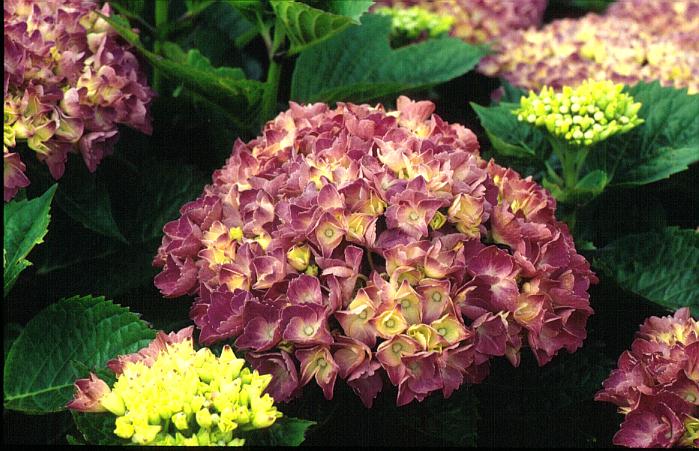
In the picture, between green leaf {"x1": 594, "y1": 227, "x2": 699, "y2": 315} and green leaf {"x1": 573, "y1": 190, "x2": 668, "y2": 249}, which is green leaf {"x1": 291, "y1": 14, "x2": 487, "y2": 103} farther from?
green leaf {"x1": 594, "y1": 227, "x2": 699, "y2": 315}

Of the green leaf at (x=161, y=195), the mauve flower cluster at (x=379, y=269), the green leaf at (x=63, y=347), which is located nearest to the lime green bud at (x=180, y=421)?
the mauve flower cluster at (x=379, y=269)

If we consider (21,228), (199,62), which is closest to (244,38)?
(199,62)

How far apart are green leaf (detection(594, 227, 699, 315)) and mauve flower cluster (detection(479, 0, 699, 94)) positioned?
37cm

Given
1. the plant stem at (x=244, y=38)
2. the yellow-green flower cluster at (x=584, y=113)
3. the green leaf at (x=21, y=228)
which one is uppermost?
the yellow-green flower cluster at (x=584, y=113)

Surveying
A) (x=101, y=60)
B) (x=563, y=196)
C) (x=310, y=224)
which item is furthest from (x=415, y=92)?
(x=310, y=224)

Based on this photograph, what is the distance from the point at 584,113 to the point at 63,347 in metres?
0.82

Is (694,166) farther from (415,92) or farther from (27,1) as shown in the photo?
(27,1)

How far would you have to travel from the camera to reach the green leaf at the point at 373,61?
5.08 ft

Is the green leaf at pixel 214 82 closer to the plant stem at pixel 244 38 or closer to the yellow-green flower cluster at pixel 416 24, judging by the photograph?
the plant stem at pixel 244 38

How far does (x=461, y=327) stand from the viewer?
2.93ft

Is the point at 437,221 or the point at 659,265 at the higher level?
the point at 437,221

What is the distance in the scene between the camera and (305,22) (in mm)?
1276

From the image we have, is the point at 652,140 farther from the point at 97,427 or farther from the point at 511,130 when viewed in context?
the point at 97,427

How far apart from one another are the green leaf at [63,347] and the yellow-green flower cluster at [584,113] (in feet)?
2.15
